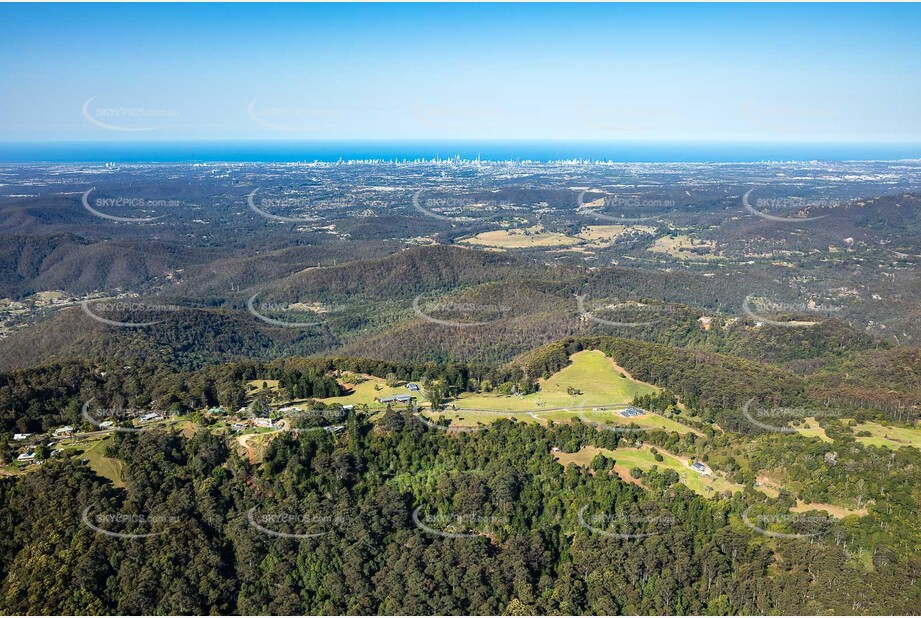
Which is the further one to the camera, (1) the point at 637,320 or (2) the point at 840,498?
(1) the point at 637,320

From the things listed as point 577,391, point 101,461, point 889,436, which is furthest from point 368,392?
point 889,436

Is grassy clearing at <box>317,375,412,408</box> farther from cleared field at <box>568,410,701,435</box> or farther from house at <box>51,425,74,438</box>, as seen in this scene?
house at <box>51,425,74,438</box>

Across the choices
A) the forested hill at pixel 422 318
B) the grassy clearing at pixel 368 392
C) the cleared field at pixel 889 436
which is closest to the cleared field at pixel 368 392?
the grassy clearing at pixel 368 392

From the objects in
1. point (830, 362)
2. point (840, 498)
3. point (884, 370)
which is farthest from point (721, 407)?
point (830, 362)

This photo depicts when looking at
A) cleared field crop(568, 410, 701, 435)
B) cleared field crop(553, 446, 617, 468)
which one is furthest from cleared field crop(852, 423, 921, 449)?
cleared field crop(553, 446, 617, 468)

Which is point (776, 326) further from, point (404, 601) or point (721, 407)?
point (404, 601)

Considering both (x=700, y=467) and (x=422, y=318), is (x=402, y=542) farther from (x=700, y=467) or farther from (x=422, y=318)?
(x=422, y=318)

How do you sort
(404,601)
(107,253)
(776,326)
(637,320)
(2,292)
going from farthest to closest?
1. (107,253)
2. (2,292)
3. (637,320)
4. (776,326)
5. (404,601)

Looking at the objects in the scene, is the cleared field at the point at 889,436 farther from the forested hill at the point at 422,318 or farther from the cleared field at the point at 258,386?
the cleared field at the point at 258,386
